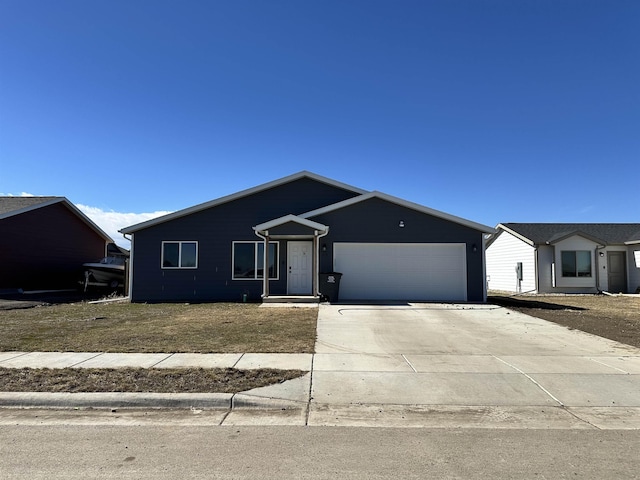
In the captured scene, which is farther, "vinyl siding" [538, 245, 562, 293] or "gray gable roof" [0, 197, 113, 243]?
"vinyl siding" [538, 245, 562, 293]

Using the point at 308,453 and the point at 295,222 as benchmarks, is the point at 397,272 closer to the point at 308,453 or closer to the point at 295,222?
the point at 295,222

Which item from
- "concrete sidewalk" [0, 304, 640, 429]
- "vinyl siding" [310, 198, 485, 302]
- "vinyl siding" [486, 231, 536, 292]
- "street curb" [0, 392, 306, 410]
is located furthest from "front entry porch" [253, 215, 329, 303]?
"vinyl siding" [486, 231, 536, 292]

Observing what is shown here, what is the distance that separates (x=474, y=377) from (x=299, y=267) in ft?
39.1

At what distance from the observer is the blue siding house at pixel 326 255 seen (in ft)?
57.9

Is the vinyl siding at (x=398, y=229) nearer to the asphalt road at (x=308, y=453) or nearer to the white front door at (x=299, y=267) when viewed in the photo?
the white front door at (x=299, y=267)

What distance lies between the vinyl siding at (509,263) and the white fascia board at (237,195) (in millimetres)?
11112

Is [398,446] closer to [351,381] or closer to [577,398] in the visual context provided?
[351,381]

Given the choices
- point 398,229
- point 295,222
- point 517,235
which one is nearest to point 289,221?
point 295,222

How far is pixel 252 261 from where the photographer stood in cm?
1791

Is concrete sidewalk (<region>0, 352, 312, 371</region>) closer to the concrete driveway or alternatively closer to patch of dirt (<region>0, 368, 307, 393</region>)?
patch of dirt (<region>0, 368, 307, 393</region>)

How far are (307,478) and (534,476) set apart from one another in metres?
1.82

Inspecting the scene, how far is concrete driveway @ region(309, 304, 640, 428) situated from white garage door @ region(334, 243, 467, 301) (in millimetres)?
6669

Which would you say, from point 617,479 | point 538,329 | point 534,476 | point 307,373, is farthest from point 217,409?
point 538,329

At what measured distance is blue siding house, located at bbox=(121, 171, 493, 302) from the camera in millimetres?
17641
